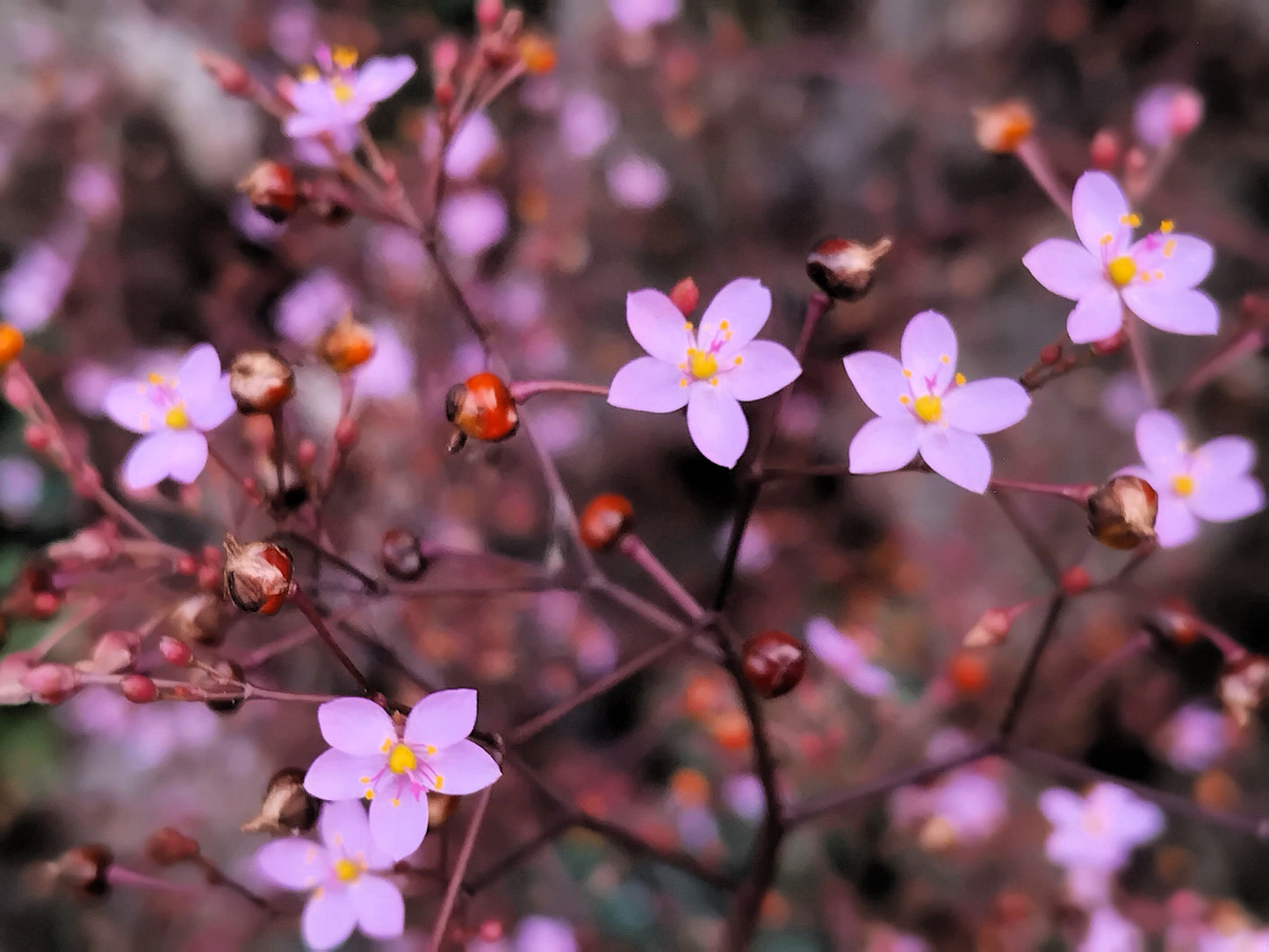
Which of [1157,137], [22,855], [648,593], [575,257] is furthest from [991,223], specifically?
[22,855]

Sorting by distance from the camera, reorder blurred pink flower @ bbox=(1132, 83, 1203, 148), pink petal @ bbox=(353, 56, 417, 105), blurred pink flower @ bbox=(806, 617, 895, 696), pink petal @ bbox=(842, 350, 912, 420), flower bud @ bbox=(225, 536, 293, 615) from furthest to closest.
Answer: blurred pink flower @ bbox=(1132, 83, 1203, 148) → blurred pink flower @ bbox=(806, 617, 895, 696) → pink petal @ bbox=(353, 56, 417, 105) → pink petal @ bbox=(842, 350, 912, 420) → flower bud @ bbox=(225, 536, 293, 615)

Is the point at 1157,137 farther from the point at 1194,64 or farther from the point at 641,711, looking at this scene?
the point at 641,711

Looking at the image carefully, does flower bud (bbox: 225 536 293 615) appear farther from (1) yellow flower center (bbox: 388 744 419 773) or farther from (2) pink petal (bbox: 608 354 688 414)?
(2) pink petal (bbox: 608 354 688 414)

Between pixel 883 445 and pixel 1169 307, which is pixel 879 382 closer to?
pixel 883 445

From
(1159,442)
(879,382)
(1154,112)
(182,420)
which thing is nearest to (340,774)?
(182,420)

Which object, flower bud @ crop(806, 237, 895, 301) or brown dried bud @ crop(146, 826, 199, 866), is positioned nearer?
flower bud @ crop(806, 237, 895, 301)

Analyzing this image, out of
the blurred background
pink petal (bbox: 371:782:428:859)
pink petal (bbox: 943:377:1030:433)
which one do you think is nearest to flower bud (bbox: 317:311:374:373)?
pink petal (bbox: 371:782:428:859)

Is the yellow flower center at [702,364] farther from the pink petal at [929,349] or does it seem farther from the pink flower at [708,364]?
the pink petal at [929,349]
